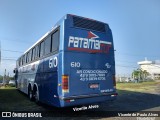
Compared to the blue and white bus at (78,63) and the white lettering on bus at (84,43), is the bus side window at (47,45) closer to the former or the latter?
the blue and white bus at (78,63)

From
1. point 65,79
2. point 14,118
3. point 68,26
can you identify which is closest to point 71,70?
point 65,79

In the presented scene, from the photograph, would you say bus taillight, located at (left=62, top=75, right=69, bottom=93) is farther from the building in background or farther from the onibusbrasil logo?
the building in background

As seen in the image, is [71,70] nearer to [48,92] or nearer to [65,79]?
[65,79]

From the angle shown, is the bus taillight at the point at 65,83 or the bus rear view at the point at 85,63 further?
the bus rear view at the point at 85,63

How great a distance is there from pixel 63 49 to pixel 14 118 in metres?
3.51

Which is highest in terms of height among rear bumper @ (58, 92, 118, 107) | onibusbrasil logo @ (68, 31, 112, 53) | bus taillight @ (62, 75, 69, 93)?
onibusbrasil logo @ (68, 31, 112, 53)

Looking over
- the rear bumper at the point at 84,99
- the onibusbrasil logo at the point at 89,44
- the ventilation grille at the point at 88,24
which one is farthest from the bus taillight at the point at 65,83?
the ventilation grille at the point at 88,24

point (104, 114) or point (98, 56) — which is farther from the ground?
point (98, 56)

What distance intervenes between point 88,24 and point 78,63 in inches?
73.2

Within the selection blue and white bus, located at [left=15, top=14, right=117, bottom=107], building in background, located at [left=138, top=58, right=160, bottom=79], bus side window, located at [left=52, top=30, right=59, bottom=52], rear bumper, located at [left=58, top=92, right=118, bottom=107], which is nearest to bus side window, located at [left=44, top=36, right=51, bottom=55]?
blue and white bus, located at [left=15, top=14, right=117, bottom=107]

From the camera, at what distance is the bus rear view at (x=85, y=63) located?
24.4 feet

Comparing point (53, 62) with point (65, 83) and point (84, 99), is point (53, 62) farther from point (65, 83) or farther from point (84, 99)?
point (84, 99)

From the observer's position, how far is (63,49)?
7516mm

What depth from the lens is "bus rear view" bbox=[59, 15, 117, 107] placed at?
24.4 feet
